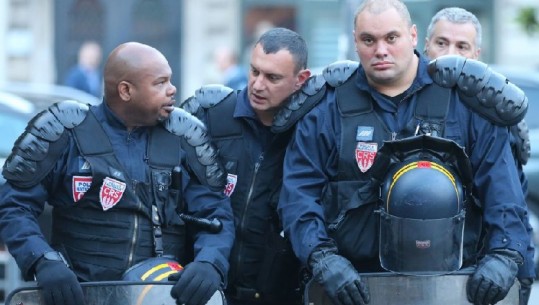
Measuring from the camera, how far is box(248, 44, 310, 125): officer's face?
5660mm

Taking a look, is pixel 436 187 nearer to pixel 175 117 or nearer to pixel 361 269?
pixel 361 269

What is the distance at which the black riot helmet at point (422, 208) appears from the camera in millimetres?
4844

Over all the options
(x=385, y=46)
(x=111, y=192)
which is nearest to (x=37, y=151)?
(x=111, y=192)

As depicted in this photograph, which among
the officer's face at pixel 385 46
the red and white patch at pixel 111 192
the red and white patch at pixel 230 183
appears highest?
the officer's face at pixel 385 46

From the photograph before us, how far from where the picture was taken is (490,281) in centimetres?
484

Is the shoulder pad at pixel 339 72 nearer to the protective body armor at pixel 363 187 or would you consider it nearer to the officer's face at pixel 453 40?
the protective body armor at pixel 363 187

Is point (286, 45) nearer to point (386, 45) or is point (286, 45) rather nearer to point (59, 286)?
point (386, 45)

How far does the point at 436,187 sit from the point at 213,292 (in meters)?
0.87

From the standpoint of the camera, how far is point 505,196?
510 centimetres

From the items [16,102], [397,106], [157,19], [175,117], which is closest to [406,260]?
[397,106]

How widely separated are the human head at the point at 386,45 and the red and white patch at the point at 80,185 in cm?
111

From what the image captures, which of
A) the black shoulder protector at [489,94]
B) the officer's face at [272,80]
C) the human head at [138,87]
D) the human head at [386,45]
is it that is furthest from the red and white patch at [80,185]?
the black shoulder protector at [489,94]

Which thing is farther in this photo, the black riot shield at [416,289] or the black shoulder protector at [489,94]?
the black shoulder protector at [489,94]

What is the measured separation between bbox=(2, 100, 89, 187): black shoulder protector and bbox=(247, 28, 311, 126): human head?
2.92ft
